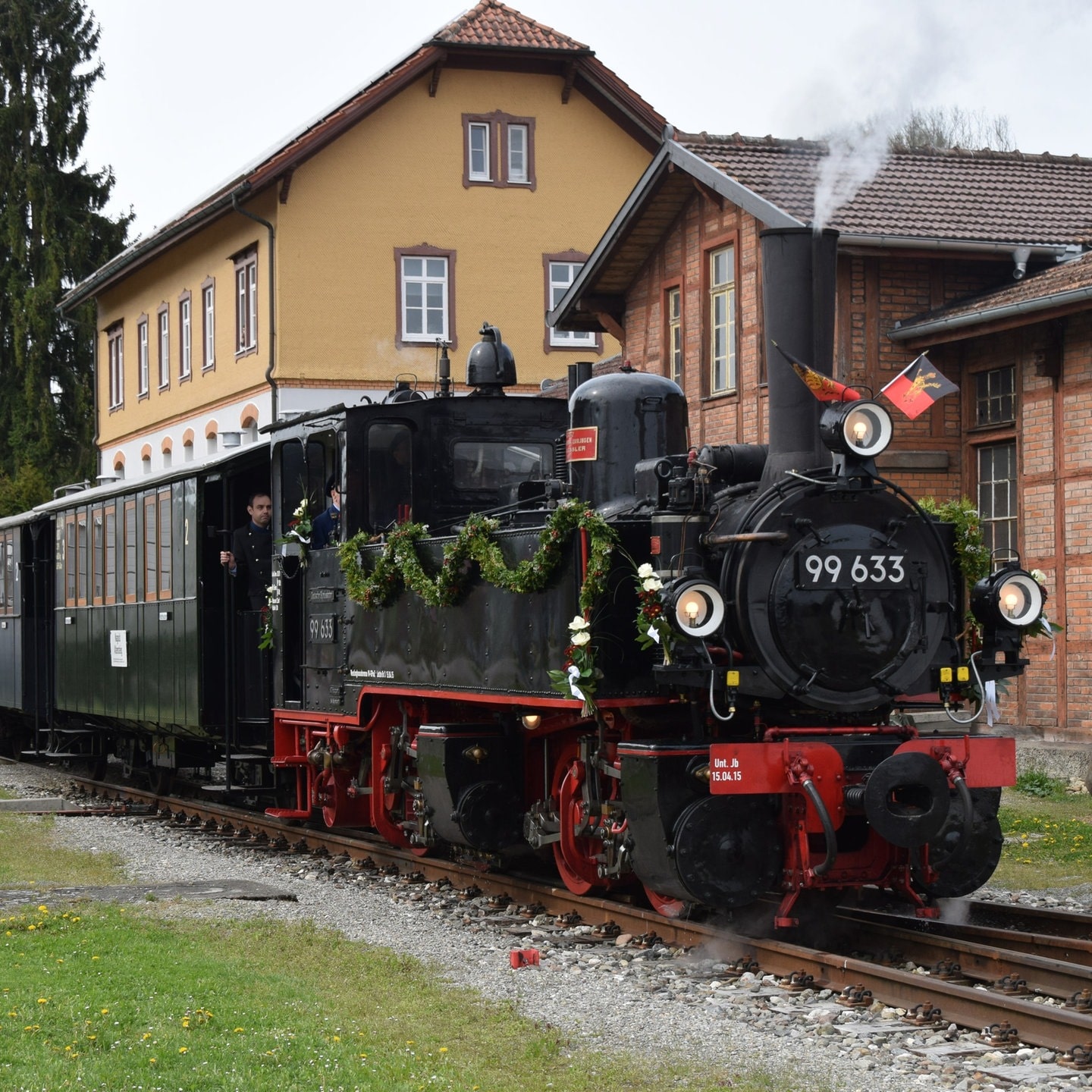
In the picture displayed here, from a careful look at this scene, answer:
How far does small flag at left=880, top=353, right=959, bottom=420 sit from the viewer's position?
7488mm

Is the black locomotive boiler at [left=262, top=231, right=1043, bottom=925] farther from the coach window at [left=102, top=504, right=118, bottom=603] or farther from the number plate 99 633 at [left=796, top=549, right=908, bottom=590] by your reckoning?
the coach window at [left=102, top=504, right=118, bottom=603]

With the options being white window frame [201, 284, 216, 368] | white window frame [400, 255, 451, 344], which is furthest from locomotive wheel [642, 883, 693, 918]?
white window frame [201, 284, 216, 368]

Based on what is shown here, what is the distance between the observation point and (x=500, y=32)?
29172 millimetres

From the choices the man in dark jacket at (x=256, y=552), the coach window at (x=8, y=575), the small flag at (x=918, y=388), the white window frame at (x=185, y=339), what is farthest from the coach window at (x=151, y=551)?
the white window frame at (x=185, y=339)

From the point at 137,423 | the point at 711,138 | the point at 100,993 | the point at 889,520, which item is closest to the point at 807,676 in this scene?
the point at 889,520

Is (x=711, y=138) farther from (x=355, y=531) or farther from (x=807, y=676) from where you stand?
(x=807, y=676)

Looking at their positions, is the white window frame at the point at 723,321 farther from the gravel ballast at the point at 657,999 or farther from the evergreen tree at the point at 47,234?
the evergreen tree at the point at 47,234

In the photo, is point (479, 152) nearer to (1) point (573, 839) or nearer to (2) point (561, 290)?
(2) point (561, 290)

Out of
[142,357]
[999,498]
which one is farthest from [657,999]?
[142,357]

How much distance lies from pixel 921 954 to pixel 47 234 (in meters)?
38.4

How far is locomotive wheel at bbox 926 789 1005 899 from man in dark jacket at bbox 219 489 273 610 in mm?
6337

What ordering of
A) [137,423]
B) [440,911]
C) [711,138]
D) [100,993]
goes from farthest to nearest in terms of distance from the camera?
1. [137,423]
2. [711,138]
3. [440,911]
4. [100,993]

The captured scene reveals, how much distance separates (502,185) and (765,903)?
22.8 metres

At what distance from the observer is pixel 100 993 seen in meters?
6.70
